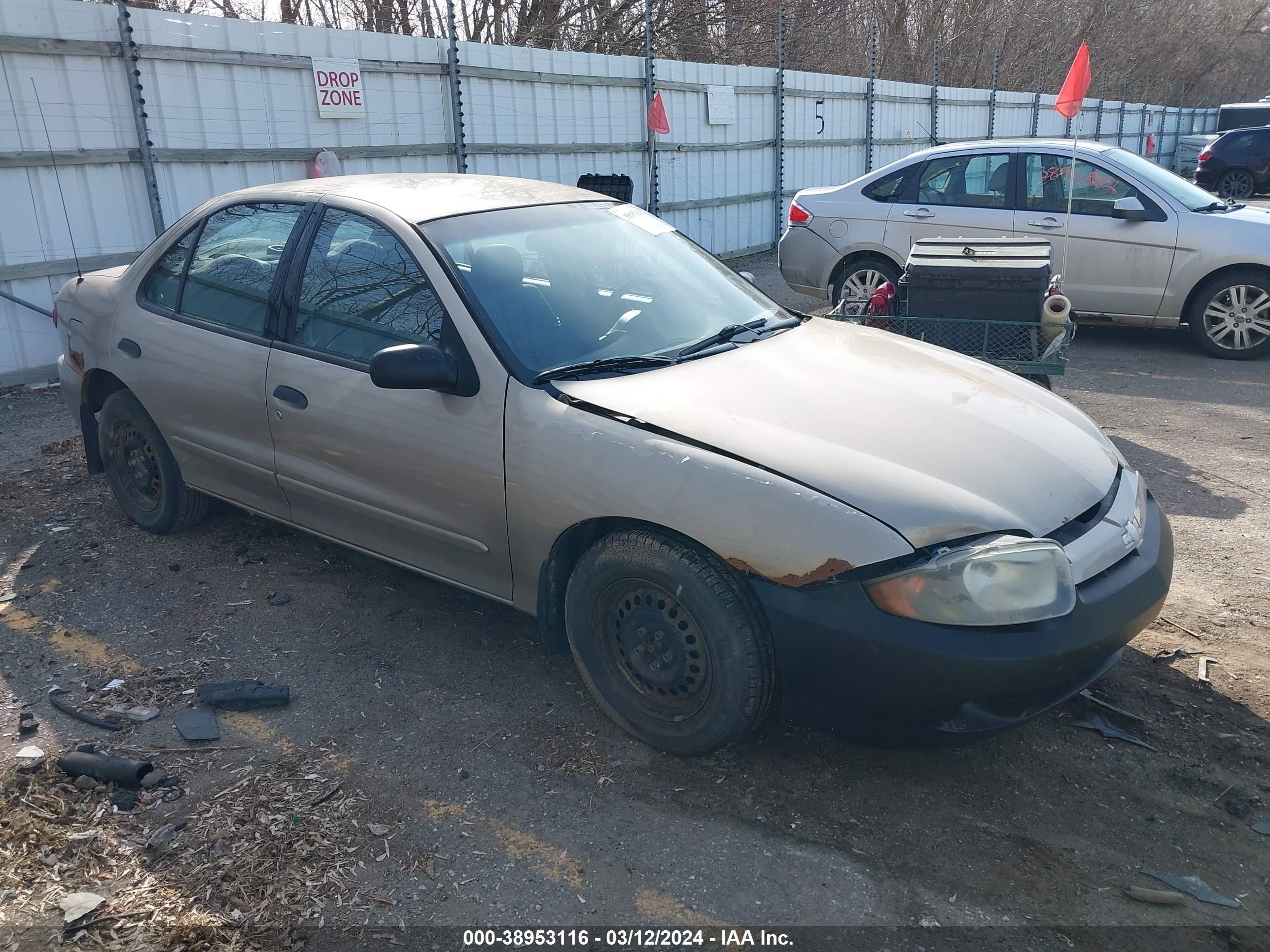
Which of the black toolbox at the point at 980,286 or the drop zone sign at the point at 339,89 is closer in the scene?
the black toolbox at the point at 980,286

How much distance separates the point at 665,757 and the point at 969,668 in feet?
3.36

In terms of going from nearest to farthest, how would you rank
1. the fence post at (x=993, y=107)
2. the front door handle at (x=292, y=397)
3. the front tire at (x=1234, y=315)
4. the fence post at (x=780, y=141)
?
the front door handle at (x=292, y=397) < the front tire at (x=1234, y=315) < the fence post at (x=780, y=141) < the fence post at (x=993, y=107)

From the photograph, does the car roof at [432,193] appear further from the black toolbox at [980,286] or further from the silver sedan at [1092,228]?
the silver sedan at [1092,228]

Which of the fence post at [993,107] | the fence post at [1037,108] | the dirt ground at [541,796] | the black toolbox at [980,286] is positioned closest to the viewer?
the dirt ground at [541,796]

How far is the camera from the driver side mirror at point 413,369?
11.0 ft

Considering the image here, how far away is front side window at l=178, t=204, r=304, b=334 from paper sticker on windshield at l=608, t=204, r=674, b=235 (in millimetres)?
1316

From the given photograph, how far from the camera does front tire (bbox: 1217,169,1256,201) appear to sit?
75.8 feet

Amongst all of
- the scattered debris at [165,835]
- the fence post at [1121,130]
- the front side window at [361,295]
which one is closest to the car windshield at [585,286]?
the front side window at [361,295]

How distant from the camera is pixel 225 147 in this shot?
8414 mm

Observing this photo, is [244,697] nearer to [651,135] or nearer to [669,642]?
[669,642]

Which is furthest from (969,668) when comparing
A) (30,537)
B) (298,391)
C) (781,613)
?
(30,537)

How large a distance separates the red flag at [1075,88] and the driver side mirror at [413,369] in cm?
756

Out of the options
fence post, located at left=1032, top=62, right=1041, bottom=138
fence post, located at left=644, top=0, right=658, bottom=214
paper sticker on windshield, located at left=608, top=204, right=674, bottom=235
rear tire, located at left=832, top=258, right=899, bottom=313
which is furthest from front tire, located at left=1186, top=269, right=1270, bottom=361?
fence post, located at left=1032, top=62, right=1041, bottom=138

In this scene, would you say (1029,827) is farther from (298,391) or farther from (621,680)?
(298,391)
